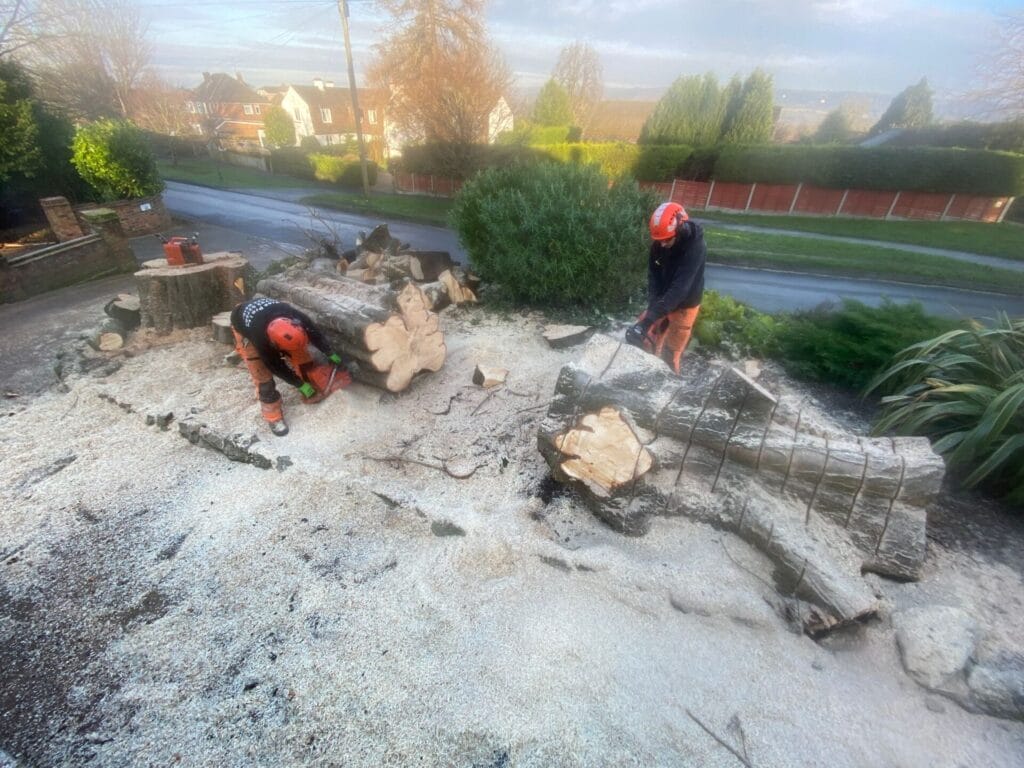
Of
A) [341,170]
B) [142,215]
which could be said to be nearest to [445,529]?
[142,215]

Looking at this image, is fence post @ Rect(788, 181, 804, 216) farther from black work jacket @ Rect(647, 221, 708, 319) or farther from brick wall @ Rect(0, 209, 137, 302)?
brick wall @ Rect(0, 209, 137, 302)

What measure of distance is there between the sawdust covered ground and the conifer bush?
2.60 meters

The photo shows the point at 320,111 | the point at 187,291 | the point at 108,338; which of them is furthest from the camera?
the point at 320,111

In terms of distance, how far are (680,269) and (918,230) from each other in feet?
51.8

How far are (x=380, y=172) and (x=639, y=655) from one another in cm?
2487

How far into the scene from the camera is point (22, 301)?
6957 millimetres

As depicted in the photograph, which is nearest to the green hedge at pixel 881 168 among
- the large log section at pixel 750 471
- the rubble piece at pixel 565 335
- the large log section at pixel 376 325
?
the rubble piece at pixel 565 335

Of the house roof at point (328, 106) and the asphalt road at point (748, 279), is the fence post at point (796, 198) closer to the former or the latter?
the asphalt road at point (748, 279)

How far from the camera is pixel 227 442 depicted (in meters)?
3.65

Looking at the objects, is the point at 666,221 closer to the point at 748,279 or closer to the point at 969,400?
the point at 969,400

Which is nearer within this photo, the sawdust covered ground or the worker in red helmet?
the sawdust covered ground

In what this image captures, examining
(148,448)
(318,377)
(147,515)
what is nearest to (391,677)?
(147,515)

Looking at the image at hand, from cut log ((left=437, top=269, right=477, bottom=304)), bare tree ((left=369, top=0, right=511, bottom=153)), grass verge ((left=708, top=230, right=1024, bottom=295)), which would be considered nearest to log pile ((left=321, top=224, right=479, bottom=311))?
cut log ((left=437, top=269, right=477, bottom=304))

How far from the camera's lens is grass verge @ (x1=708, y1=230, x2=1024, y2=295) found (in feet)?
29.7
